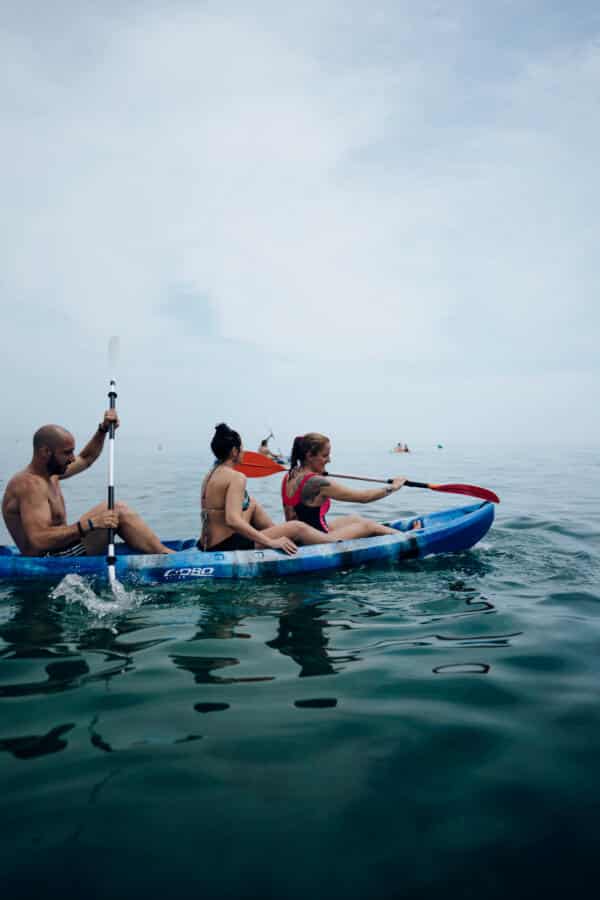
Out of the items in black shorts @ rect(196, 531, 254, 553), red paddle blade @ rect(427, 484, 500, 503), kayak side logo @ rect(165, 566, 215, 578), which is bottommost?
kayak side logo @ rect(165, 566, 215, 578)

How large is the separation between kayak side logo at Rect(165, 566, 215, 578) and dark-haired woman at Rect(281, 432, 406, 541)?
1418 millimetres

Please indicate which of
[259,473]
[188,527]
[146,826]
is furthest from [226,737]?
[188,527]

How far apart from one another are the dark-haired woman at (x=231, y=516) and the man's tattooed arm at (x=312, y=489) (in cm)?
34

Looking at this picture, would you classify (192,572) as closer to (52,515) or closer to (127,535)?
(127,535)

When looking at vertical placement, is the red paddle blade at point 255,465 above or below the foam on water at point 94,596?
above

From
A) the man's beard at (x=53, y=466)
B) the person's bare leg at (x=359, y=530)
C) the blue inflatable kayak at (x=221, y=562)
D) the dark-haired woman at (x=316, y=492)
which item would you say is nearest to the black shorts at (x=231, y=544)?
the blue inflatable kayak at (x=221, y=562)

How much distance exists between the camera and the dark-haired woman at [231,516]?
633cm

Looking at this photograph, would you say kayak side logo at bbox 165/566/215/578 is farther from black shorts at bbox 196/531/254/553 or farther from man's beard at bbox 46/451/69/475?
man's beard at bbox 46/451/69/475

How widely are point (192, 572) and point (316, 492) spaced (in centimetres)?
186

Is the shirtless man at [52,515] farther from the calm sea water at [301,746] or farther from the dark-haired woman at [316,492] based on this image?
the dark-haired woman at [316,492]

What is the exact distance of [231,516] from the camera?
6.38 metres

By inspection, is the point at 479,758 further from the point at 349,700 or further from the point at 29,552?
the point at 29,552

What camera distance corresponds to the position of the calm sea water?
2143 mm

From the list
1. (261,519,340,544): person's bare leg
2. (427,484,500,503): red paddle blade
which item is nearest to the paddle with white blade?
(261,519,340,544): person's bare leg
